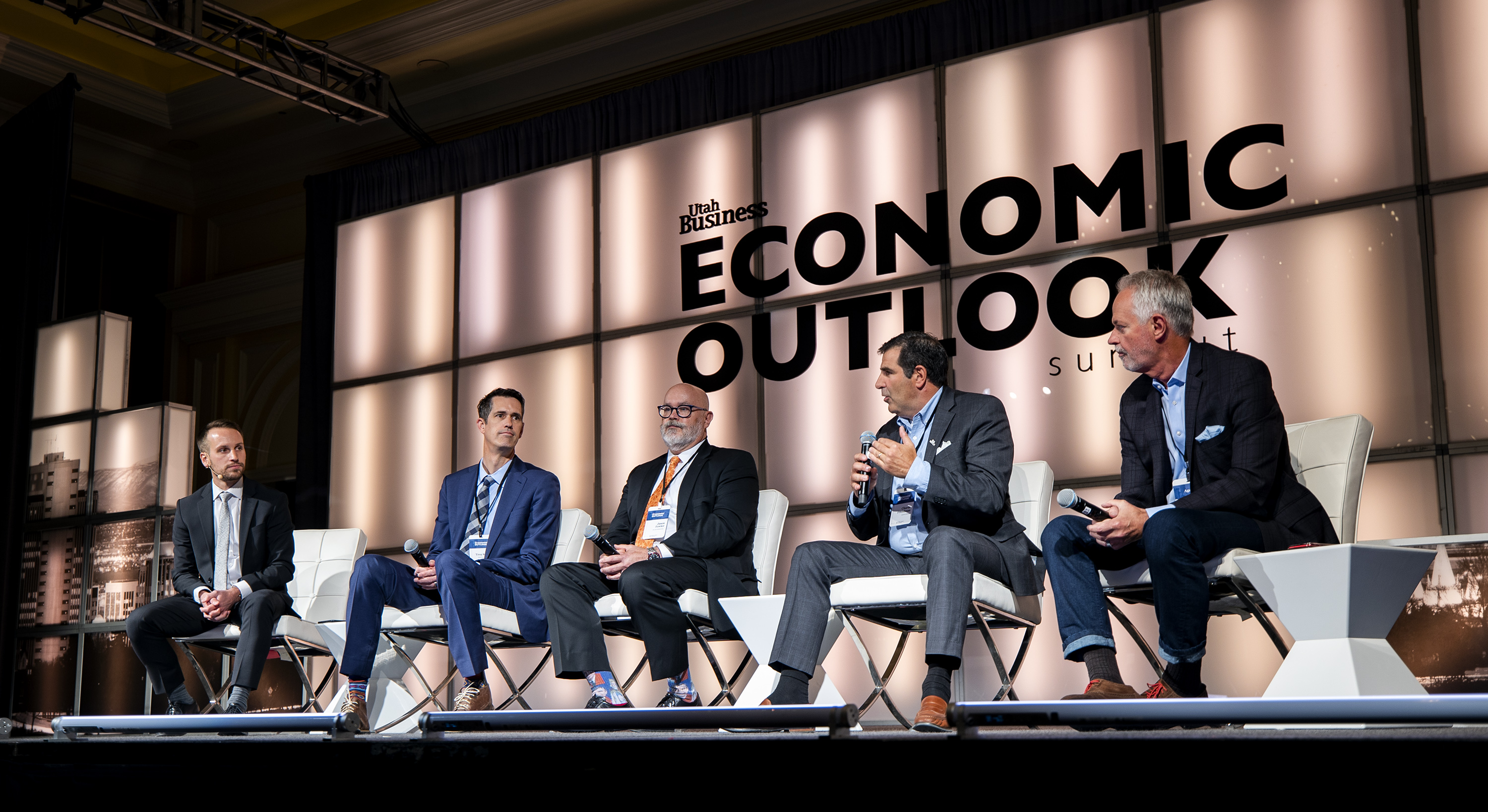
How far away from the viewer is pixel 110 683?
21.7 ft

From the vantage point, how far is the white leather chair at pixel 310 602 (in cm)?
496

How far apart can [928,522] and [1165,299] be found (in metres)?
0.89

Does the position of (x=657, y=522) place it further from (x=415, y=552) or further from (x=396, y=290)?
(x=396, y=290)

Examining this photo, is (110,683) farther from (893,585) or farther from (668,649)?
(893,585)

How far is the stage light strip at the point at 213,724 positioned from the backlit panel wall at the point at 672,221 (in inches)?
135

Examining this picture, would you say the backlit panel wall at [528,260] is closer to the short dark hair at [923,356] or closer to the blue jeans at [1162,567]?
the short dark hair at [923,356]

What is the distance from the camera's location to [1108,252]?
16.3 ft

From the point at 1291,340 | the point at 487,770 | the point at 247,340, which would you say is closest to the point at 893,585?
the point at 487,770

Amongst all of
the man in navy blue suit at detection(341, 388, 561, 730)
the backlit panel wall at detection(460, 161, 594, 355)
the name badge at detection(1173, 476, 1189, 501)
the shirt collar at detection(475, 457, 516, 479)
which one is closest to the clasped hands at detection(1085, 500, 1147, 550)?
the name badge at detection(1173, 476, 1189, 501)

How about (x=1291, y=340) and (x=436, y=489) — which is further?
(x=436, y=489)

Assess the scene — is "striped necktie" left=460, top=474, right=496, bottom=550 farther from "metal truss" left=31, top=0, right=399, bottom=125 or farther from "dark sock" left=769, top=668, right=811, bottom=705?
"metal truss" left=31, top=0, right=399, bottom=125

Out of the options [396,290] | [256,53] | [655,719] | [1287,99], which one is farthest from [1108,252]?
[256,53]

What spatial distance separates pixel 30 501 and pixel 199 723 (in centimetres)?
545

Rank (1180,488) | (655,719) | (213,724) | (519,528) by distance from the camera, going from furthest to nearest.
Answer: (519,528)
(1180,488)
(213,724)
(655,719)
